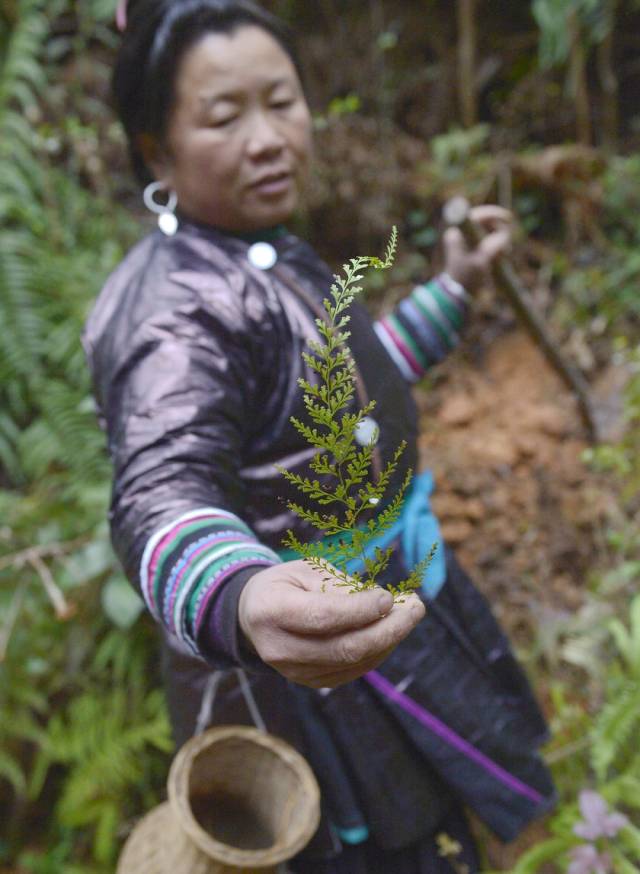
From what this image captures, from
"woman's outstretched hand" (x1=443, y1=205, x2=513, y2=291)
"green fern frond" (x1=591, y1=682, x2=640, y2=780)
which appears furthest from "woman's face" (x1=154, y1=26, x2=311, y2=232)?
"green fern frond" (x1=591, y1=682, x2=640, y2=780)

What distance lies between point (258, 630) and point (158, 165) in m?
0.88

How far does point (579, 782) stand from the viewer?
171cm

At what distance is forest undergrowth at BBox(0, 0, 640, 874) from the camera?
6.23 ft

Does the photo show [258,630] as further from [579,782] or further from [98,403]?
[579,782]

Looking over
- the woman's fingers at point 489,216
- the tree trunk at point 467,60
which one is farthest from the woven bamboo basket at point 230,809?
the tree trunk at point 467,60

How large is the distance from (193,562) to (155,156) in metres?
0.77

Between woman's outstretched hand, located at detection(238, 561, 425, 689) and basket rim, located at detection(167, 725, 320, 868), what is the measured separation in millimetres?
349

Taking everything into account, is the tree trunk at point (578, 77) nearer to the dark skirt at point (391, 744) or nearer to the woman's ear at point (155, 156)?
the woman's ear at point (155, 156)

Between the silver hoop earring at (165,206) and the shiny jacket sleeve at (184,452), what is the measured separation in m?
0.15

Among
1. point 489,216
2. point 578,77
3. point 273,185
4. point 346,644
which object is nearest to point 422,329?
point 489,216

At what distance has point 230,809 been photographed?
1147 millimetres

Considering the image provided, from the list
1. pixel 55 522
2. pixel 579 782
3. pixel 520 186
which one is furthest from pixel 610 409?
pixel 55 522

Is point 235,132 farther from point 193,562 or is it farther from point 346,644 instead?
point 346,644

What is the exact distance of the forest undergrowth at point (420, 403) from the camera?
1.90m
